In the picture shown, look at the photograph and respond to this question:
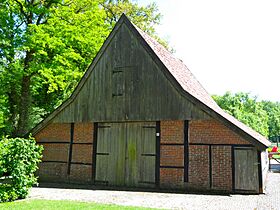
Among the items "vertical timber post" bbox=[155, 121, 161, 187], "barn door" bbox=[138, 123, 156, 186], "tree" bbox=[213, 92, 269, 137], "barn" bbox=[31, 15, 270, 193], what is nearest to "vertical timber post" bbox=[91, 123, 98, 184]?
"barn" bbox=[31, 15, 270, 193]

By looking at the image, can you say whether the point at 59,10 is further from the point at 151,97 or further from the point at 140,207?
the point at 140,207

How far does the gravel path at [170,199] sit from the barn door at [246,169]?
1.80 feet

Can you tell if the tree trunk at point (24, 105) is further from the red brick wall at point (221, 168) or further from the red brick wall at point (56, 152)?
the red brick wall at point (221, 168)

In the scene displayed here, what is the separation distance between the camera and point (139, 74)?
13680 millimetres

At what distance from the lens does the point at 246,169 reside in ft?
37.7

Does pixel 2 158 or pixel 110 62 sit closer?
pixel 2 158

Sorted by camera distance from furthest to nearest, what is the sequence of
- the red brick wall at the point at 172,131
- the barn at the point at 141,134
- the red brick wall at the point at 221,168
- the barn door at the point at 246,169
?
the red brick wall at the point at 172,131 < the barn at the point at 141,134 < the red brick wall at the point at 221,168 < the barn door at the point at 246,169

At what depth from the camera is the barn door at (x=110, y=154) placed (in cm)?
1380

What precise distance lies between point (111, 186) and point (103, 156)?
146 centimetres

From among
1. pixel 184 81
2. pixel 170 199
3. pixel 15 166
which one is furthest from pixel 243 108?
pixel 15 166

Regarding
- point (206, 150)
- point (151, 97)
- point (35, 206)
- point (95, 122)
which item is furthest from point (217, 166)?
point (35, 206)

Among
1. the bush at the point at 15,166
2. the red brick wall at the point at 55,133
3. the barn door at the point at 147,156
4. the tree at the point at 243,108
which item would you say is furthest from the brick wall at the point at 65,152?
the tree at the point at 243,108

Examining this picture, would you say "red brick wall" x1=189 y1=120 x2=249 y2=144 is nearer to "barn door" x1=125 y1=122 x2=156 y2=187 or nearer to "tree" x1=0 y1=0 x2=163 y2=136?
"barn door" x1=125 y1=122 x2=156 y2=187

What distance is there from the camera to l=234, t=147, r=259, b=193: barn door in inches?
Answer: 446
